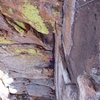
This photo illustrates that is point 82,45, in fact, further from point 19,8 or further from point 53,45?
point 53,45

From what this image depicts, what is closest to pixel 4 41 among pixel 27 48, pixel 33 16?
pixel 27 48

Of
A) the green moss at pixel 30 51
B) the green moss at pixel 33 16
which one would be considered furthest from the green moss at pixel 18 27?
the green moss at pixel 30 51

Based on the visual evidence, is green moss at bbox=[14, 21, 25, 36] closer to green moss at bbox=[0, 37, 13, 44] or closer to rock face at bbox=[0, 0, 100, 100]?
rock face at bbox=[0, 0, 100, 100]

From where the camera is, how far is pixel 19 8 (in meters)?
2.16

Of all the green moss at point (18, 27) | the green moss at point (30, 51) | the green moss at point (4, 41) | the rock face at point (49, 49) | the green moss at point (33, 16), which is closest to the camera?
the rock face at point (49, 49)

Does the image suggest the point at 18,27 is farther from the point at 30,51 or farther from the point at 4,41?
the point at 30,51

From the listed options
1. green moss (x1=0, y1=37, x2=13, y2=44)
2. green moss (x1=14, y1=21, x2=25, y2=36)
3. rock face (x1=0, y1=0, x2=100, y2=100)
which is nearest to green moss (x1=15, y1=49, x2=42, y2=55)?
rock face (x1=0, y1=0, x2=100, y2=100)

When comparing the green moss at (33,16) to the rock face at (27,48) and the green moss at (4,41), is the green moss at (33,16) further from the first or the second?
the green moss at (4,41)

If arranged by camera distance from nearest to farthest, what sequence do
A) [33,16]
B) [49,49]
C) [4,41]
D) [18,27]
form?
1. [33,16]
2. [18,27]
3. [4,41]
4. [49,49]

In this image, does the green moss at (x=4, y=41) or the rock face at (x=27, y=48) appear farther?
the green moss at (x=4, y=41)

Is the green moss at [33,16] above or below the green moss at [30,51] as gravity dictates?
above

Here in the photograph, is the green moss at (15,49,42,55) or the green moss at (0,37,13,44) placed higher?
the green moss at (0,37,13,44)

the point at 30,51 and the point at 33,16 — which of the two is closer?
the point at 33,16

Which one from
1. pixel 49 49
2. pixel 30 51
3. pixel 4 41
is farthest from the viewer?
pixel 30 51
